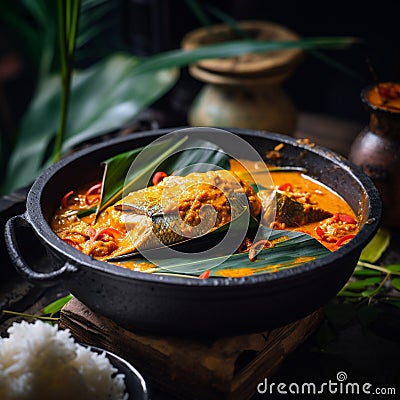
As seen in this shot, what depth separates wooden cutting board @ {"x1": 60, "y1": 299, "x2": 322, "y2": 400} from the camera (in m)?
1.71

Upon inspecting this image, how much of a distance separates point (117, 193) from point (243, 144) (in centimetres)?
59

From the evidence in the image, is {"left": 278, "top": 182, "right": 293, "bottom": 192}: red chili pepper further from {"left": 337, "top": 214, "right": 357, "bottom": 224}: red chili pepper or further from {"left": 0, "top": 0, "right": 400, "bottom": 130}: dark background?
{"left": 0, "top": 0, "right": 400, "bottom": 130}: dark background

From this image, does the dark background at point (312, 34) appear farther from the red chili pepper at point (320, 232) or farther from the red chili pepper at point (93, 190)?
the red chili pepper at point (320, 232)

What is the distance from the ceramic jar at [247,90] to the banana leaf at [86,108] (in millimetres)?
275

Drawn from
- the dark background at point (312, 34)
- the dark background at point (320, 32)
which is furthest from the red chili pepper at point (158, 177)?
the dark background at point (320, 32)

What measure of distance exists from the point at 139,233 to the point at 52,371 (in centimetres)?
49

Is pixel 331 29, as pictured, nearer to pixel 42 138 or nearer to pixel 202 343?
pixel 42 138

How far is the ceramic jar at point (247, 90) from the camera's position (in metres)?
3.31

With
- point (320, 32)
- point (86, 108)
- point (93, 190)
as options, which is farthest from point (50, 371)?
point (320, 32)

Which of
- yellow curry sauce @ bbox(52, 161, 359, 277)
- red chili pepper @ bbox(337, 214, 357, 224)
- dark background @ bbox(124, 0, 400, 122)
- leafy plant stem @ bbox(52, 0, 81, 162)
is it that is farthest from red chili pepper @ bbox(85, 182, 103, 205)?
dark background @ bbox(124, 0, 400, 122)

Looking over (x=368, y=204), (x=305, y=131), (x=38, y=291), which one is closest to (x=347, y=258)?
(x=368, y=204)

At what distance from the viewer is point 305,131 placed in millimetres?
4047

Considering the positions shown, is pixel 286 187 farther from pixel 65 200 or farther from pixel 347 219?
pixel 65 200

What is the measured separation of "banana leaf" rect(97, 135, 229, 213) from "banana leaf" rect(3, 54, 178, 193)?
73 cm
